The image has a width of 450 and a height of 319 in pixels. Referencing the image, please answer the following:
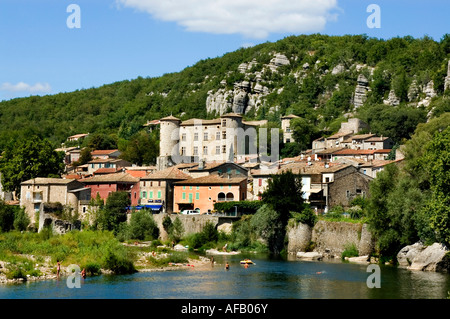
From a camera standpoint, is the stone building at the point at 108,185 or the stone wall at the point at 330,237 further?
the stone building at the point at 108,185

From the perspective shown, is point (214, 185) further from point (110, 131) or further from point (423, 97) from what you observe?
point (110, 131)

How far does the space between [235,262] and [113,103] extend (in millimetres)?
128053

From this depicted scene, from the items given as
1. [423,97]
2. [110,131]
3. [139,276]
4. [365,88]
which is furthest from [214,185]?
[110,131]

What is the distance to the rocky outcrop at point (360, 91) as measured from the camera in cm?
11538

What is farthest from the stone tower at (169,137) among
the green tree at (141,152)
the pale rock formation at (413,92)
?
the pale rock formation at (413,92)

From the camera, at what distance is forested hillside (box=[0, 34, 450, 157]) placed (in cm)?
10412

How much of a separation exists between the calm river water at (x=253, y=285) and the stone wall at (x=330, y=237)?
377 cm

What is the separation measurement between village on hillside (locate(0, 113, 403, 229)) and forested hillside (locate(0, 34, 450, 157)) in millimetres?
11846

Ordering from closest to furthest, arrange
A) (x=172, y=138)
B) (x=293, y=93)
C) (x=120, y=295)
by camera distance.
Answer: (x=120, y=295) < (x=172, y=138) < (x=293, y=93)

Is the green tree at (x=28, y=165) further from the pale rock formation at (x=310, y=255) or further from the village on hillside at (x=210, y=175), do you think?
the pale rock formation at (x=310, y=255)

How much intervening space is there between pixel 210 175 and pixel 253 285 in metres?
29.8

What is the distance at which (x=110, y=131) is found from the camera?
132 metres

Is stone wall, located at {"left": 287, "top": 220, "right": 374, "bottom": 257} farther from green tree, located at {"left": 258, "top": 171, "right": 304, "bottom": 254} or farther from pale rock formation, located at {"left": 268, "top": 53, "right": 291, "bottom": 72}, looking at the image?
pale rock formation, located at {"left": 268, "top": 53, "right": 291, "bottom": 72}

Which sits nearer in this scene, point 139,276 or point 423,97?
point 139,276
